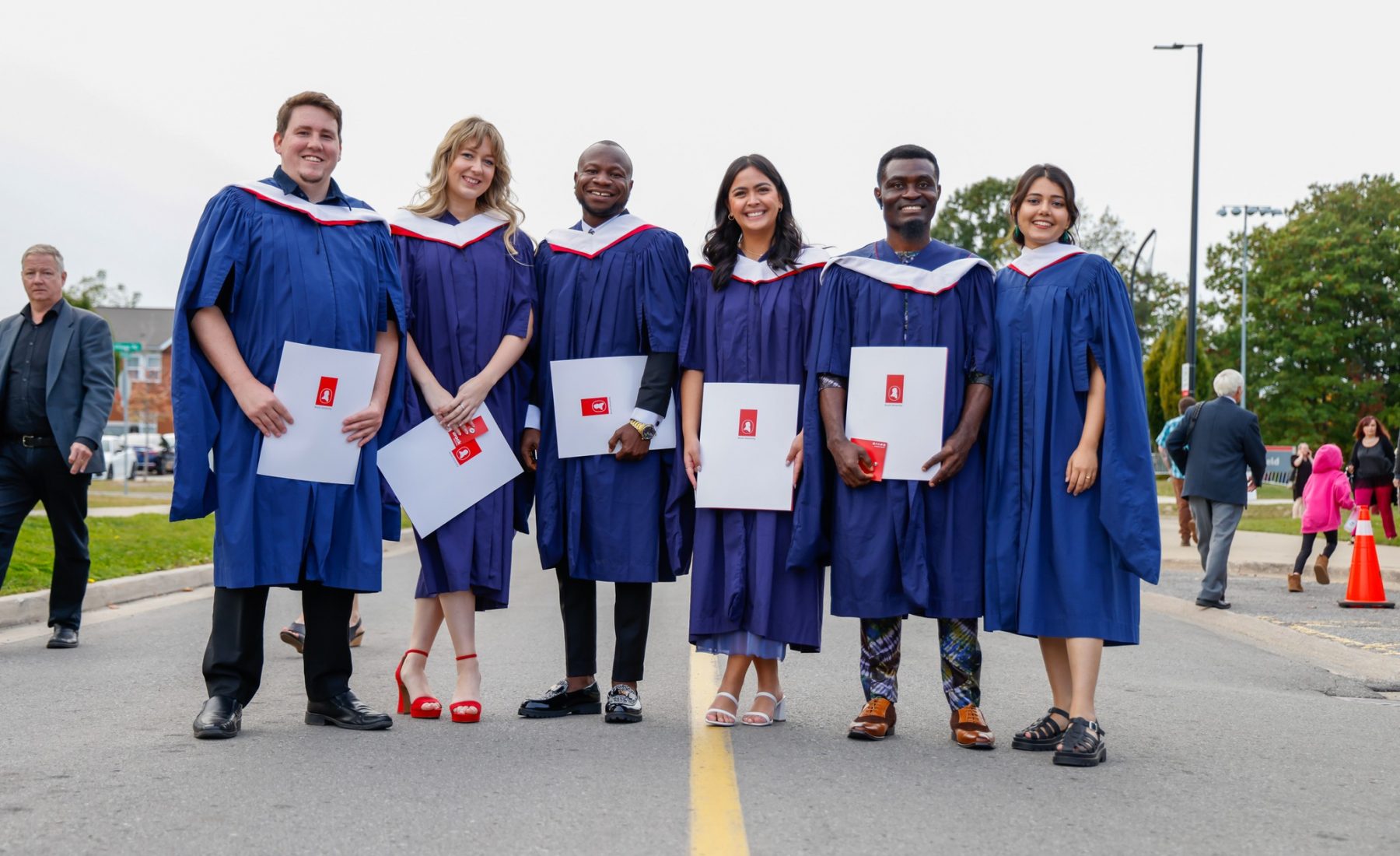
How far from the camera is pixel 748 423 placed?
215 inches

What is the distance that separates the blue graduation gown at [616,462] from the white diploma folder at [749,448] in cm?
23

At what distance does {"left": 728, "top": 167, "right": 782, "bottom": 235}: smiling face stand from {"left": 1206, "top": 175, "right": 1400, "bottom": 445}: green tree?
55.3m

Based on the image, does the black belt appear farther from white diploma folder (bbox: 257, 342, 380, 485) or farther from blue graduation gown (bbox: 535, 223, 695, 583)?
blue graduation gown (bbox: 535, 223, 695, 583)

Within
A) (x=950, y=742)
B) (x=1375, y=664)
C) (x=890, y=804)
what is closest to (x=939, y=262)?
(x=950, y=742)

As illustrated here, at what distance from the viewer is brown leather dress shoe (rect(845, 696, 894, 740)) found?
509cm

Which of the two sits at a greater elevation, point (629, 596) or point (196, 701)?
point (629, 596)

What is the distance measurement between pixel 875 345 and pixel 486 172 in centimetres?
172

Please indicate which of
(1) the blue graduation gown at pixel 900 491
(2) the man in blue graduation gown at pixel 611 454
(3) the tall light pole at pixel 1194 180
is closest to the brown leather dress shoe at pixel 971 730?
(1) the blue graduation gown at pixel 900 491

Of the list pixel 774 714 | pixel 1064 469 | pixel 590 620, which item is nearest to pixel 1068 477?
pixel 1064 469

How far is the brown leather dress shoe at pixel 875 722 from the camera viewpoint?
5.09 metres

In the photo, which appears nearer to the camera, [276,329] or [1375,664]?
[276,329]

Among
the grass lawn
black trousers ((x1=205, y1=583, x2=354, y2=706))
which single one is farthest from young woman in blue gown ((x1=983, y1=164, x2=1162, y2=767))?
the grass lawn

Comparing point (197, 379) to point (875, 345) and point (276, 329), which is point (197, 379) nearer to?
point (276, 329)

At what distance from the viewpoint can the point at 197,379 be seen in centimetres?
496
